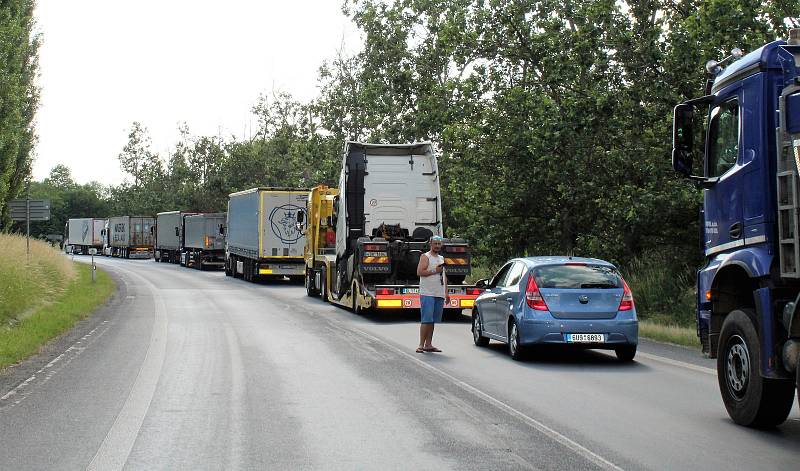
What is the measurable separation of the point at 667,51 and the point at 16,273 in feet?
51.3

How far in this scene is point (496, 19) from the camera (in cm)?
2570

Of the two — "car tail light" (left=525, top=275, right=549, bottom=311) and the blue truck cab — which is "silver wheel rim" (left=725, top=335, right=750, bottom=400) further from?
"car tail light" (left=525, top=275, right=549, bottom=311)

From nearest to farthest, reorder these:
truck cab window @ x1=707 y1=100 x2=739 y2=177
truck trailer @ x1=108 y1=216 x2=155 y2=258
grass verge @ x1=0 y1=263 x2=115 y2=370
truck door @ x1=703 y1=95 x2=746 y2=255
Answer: truck door @ x1=703 y1=95 x2=746 y2=255, truck cab window @ x1=707 y1=100 x2=739 y2=177, grass verge @ x1=0 y1=263 x2=115 y2=370, truck trailer @ x1=108 y1=216 x2=155 y2=258

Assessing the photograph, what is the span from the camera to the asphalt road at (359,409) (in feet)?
23.5

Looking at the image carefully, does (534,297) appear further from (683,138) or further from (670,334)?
(670,334)

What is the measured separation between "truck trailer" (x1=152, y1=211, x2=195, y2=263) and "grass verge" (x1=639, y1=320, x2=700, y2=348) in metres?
42.7

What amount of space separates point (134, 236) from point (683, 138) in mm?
71243

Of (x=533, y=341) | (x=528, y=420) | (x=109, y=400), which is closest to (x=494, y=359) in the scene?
(x=533, y=341)

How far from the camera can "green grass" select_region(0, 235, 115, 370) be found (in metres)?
15.3

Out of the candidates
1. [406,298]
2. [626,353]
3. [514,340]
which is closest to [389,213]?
[406,298]

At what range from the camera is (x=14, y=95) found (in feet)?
98.8

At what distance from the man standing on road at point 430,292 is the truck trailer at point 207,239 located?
3722cm

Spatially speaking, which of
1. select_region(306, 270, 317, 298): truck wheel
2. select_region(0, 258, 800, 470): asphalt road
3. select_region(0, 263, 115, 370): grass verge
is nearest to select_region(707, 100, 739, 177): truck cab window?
select_region(0, 258, 800, 470): asphalt road

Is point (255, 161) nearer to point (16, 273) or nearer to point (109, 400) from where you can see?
point (16, 273)
